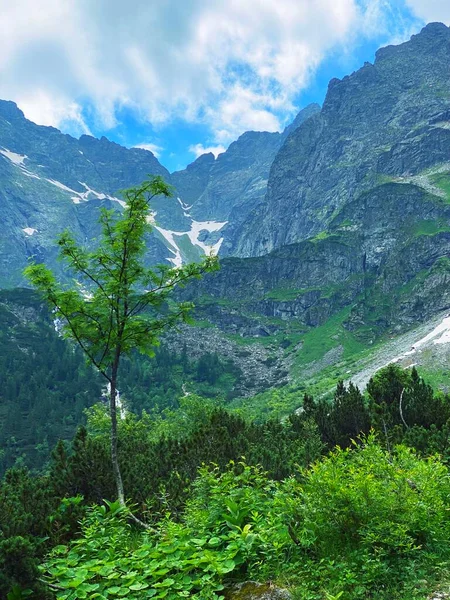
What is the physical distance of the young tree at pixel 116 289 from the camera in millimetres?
13070

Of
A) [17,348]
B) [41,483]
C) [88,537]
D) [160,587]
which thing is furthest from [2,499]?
[17,348]

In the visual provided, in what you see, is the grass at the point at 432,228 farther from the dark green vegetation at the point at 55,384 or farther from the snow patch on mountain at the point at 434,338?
the dark green vegetation at the point at 55,384

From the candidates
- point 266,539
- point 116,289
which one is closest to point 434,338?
point 116,289

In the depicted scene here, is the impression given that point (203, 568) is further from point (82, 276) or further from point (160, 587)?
point (82, 276)

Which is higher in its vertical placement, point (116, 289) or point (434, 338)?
point (434, 338)

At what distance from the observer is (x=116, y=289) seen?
12.9 metres

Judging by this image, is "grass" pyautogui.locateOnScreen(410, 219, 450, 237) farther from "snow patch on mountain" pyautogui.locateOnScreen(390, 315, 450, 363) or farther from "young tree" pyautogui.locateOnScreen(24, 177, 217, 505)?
"young tree" pyautogui.locateOnScreen(24, 177, 217, 505)

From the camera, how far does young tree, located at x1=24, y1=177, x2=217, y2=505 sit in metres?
13.1

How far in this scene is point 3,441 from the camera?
114 m

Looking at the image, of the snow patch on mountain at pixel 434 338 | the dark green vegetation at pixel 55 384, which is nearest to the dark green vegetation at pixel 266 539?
the snow patch on mountain at pixel 434 338

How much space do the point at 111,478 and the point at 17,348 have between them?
183m

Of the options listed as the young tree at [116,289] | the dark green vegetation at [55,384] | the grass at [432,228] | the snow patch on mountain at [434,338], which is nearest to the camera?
the young tree at [116,289]

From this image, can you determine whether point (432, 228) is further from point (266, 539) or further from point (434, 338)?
point (266, 539)

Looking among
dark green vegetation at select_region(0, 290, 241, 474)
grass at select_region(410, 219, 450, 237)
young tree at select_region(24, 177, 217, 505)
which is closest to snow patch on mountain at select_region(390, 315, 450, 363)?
dark green vegetation at select_region(0, 290, 241, 474)
